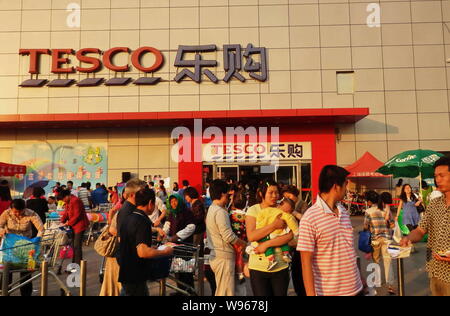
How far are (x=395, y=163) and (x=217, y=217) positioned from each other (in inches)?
367

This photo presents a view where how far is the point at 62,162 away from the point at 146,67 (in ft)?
23.2

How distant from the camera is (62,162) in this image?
20.7 meters

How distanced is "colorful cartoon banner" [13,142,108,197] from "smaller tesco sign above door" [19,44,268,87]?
352cm

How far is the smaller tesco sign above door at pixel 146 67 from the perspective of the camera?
811 inches

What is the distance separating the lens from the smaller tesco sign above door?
67.6 feet

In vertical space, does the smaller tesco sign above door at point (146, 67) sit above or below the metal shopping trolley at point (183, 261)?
above

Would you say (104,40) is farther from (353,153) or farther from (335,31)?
(353,153)

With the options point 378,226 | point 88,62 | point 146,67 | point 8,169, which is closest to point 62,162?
point 8,169

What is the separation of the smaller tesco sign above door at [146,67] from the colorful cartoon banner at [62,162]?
3.52 metres

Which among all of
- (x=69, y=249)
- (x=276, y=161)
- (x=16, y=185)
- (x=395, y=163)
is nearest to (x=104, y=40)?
(x=16, y=185)

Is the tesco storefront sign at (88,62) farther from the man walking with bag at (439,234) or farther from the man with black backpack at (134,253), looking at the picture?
the man walking with bag at (439,234)
